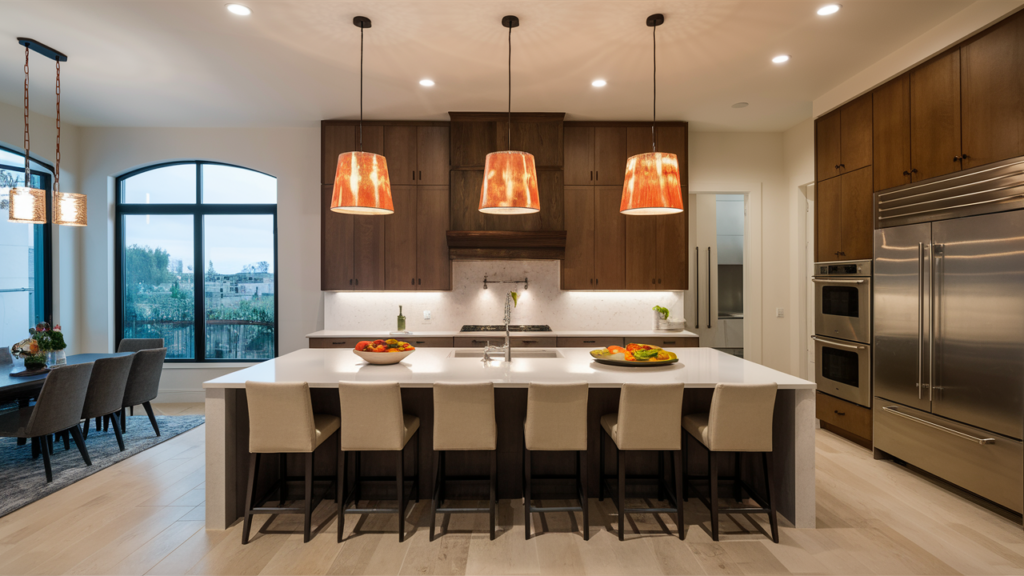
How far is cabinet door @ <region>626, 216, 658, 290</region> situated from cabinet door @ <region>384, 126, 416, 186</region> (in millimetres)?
2369

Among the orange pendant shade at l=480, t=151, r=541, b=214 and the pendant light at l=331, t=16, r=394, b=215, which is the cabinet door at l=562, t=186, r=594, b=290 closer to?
the orange pendant shade at l=480, t=151, r=541, b=214

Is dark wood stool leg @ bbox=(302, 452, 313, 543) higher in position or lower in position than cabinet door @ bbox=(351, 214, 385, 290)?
lower

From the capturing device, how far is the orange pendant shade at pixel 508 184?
8.73 feet

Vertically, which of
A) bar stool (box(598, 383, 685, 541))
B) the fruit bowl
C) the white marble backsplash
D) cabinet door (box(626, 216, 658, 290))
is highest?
cabinet door (box(626, 216, 658, 290))

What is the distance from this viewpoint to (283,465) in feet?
10.1

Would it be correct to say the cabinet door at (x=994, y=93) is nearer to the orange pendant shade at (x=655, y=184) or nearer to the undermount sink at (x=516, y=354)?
the orange pendant shade at (x=655, y=184)

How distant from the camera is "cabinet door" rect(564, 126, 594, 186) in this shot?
17.2ft

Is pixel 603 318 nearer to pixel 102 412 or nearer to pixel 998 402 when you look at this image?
pixel 998 402

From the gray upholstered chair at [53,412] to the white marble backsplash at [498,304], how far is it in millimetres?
2250

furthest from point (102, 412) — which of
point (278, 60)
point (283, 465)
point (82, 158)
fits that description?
point (82, 158)

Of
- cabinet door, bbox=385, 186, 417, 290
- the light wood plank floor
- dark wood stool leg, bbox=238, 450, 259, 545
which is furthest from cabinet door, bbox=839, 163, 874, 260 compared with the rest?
dark wood stool leg, bbox=238, 450, 259, 545

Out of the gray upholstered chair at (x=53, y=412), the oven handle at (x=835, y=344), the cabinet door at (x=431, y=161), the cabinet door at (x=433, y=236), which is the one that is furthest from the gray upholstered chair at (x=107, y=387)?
the oven handle at (x=835, y=344)

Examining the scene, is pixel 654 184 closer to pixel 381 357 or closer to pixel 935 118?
pixel 381 357

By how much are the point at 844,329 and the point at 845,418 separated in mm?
761
